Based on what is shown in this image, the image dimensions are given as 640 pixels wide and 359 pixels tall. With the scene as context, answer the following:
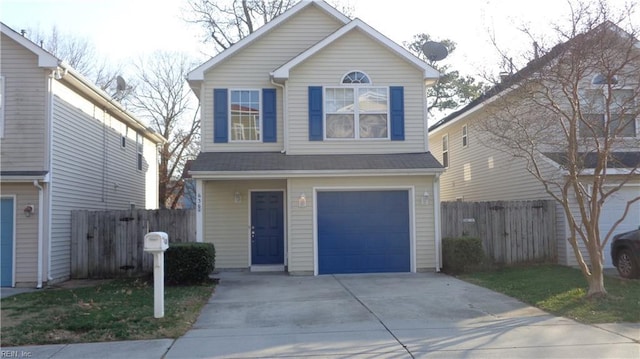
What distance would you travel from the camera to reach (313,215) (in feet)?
44.7

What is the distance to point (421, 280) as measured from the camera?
1235 cm

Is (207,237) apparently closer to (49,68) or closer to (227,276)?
(227,276)

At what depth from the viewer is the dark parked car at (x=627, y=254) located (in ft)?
37.9

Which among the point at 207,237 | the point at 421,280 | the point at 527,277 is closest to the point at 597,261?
the point at 527,277

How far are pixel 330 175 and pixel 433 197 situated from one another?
9.10 ft

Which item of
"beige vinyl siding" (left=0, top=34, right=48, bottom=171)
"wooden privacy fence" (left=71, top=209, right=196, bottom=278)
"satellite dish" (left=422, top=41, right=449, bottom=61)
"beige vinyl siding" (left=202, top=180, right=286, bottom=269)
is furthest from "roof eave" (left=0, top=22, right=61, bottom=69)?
"satellite dish" (left=422, top=41, right=449, bottom=61)

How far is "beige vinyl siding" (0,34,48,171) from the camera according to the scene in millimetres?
12320

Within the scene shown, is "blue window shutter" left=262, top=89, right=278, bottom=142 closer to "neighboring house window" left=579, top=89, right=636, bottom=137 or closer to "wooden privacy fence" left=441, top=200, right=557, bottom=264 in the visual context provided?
"wooden privacy fence" left=441, top=200, right=557, bottom=264

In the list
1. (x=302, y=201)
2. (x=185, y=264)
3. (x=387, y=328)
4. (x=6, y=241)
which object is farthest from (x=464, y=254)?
(x=6, y=241)

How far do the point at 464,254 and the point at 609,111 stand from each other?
4.86 m

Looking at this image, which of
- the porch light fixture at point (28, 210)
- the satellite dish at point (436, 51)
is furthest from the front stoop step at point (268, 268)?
the satellite dish at point (436, 51)

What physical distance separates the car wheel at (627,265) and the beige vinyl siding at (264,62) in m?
8.71

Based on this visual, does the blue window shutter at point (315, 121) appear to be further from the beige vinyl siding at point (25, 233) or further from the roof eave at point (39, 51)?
the beige vinyl siding at point (25, 233)

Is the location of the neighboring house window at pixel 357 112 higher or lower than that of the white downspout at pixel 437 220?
higher
